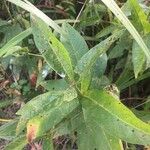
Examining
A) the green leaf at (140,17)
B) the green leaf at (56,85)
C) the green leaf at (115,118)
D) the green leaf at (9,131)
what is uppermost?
the green leaf at (140,17)

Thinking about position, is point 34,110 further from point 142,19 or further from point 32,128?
point 142,19

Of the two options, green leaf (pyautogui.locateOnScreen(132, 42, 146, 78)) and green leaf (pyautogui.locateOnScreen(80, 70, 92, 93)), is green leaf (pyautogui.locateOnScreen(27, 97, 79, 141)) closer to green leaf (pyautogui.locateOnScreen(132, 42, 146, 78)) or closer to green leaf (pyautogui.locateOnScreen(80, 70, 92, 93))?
green leaf (pyautogui.locateOnScreen(80, 70, 92, 93))

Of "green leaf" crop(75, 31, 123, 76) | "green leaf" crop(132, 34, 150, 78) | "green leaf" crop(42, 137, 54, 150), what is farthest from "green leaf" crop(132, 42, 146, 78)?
"green leaf" crop(42, 137, 54, 150)

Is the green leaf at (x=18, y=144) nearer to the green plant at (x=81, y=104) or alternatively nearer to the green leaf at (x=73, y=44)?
the green plant at (x=81, y=104)

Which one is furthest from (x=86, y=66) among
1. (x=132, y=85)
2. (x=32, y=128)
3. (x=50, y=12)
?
(x=50, y=12)

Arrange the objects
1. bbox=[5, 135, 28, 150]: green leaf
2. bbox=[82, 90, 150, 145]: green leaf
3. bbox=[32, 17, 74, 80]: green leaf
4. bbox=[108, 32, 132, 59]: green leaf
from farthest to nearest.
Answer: bbox=[108, 32, 132, 59]: green leaf
bbox=[5, 135, 28, 150]: green leaf
bbox=[32, 17, 74, 80]: green leaf
bbox=[82, 90, 150, 145]: green leaf

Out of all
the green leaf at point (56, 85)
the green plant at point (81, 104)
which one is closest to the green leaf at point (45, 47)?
the green plant at point (81, 104)
